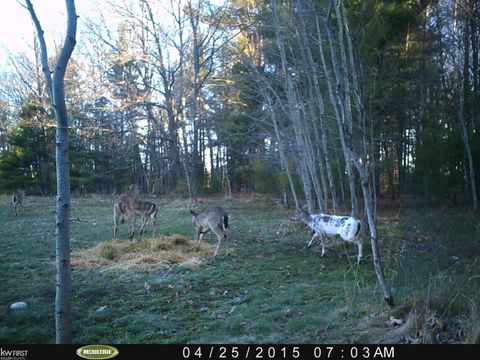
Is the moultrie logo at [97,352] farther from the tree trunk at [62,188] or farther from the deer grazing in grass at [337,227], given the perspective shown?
the deer grazing in grass at [337,227]

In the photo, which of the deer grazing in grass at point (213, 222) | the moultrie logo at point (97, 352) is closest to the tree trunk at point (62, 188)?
the moultrie logo at point (97, 352)

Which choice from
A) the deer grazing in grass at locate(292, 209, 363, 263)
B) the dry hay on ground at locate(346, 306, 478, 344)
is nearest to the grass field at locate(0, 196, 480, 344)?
the dry hay on ground at locate(346, 306, 478, 344)

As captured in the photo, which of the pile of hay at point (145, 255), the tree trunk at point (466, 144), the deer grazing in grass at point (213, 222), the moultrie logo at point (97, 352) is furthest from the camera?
the tree trunk at point (466, 144)

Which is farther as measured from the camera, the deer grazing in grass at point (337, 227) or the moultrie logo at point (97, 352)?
the deer grazing in grass at point (337, 227)

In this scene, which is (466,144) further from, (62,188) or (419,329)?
(62,188)

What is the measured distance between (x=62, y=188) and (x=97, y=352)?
5.29 feet

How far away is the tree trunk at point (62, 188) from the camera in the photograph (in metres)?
4.18

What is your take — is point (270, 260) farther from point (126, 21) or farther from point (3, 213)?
point (126, 21)

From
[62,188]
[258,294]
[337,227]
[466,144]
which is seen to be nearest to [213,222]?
[337,227]

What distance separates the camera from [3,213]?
61.8ft

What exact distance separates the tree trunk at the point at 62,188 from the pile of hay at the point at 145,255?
4.30m

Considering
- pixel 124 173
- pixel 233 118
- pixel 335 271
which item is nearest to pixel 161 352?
pixel 335 271

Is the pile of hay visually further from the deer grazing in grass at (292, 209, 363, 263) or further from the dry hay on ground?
the dry hay on ground

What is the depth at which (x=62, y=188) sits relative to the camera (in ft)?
13.7
